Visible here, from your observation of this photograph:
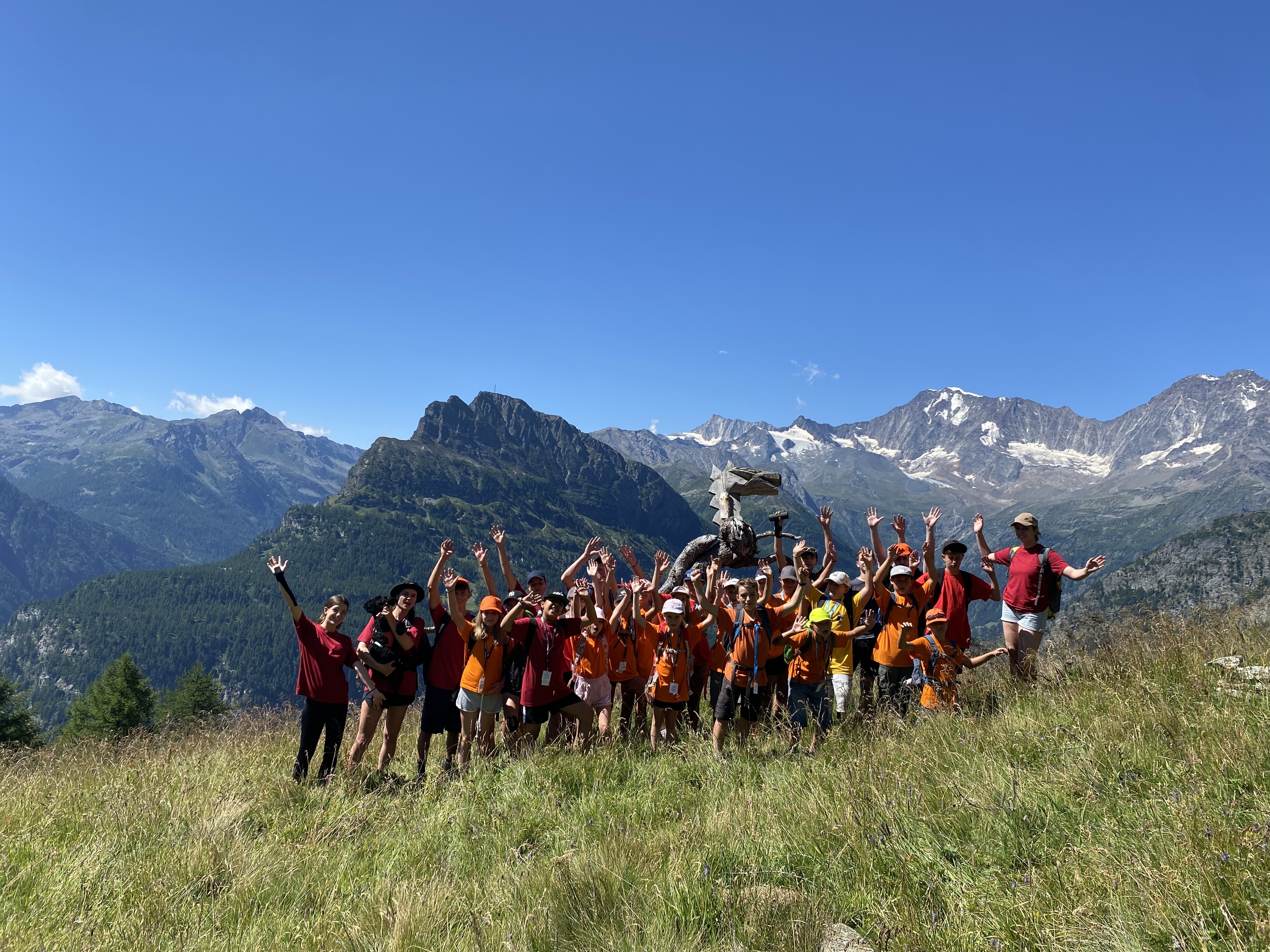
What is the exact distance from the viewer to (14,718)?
127 ft

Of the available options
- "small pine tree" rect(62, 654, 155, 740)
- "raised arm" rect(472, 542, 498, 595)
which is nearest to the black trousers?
"raised arm" rect(472, 542, 498, 595)

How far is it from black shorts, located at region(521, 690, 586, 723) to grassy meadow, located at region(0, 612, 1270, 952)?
1034mm

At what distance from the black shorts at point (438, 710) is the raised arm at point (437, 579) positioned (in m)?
1.01

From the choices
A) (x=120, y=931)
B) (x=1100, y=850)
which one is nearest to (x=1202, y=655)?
(x=1100, y=850)

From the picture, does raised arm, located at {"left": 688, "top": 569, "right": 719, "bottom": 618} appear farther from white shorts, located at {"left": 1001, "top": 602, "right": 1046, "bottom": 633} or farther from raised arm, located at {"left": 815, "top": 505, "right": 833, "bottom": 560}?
white shorts, located at {"left": 1001, "top": 602, "right": 1046, "bottom": 633}

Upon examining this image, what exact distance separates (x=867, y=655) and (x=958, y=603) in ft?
4.18

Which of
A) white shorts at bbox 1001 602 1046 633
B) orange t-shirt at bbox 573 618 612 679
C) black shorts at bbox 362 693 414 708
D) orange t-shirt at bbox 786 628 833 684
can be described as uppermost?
white shorts at bbox 1001 602 1046 633

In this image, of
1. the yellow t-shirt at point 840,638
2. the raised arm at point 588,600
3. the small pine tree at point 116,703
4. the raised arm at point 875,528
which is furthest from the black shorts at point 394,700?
the small pine tree at point 116,703

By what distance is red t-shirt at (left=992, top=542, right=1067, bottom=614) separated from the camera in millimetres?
7266

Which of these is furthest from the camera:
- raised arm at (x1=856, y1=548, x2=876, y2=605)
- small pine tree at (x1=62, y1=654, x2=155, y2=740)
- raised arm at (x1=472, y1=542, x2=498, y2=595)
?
small pine tree at (x1=62, y1=654, x2=155, y2=740)

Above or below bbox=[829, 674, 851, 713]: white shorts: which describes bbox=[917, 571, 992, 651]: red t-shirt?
above

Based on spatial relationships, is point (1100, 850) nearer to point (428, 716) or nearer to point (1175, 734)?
point (1175, 734)

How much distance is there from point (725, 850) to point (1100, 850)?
207cm

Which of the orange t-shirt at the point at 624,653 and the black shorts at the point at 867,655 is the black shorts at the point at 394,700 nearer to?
the orange t-shirt at the point at 624,653
